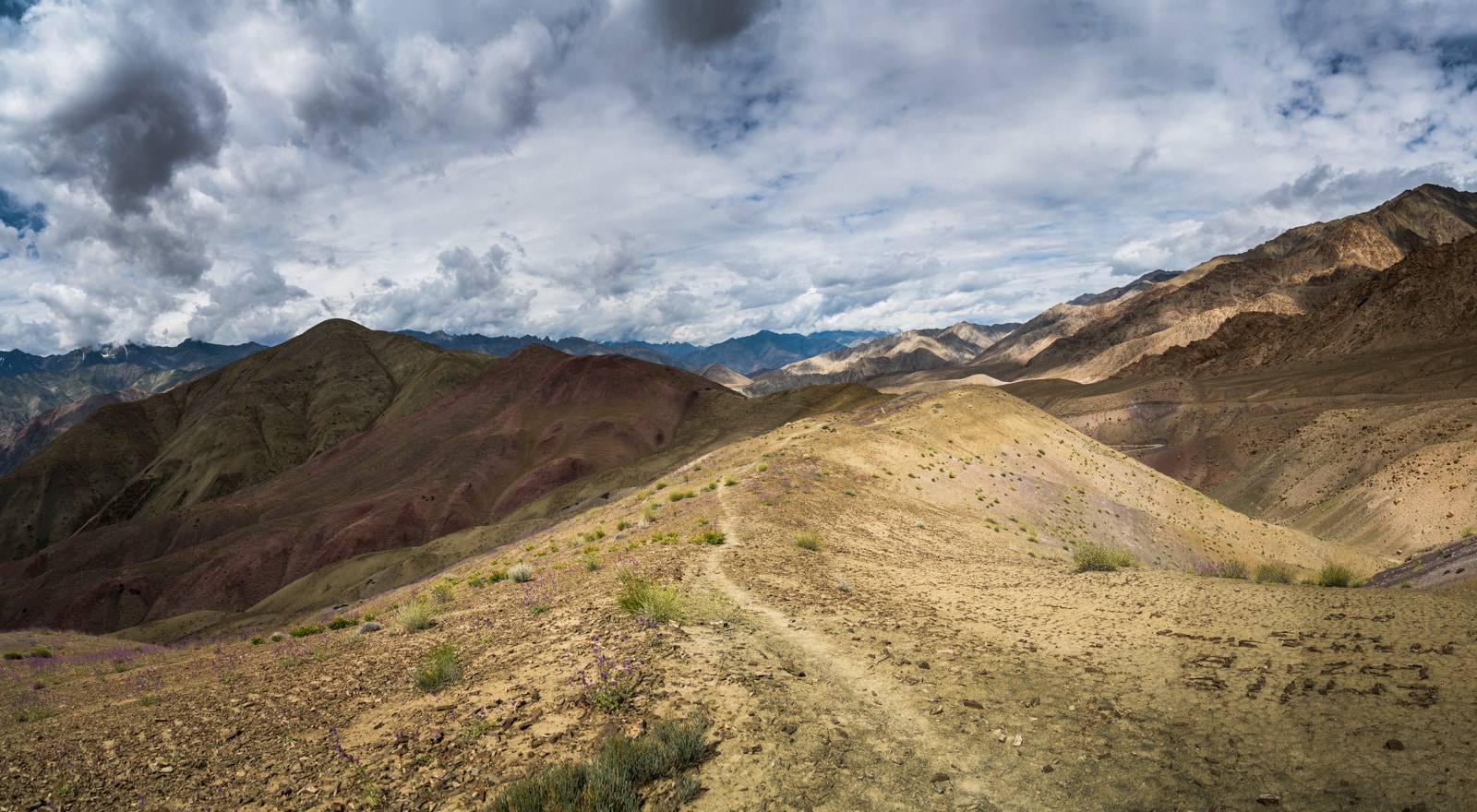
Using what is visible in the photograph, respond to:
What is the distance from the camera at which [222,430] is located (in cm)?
12050

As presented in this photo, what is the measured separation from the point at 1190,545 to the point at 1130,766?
105ft

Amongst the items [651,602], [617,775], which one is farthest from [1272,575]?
[617,775]

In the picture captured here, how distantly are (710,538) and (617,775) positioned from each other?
11.4 meters

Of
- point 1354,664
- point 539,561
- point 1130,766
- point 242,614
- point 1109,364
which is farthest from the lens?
point 1109,364

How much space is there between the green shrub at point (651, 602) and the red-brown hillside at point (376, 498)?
203 feet

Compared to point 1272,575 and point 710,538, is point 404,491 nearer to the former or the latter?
point 710,538

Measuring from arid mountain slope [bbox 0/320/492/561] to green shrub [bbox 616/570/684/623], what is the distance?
12605 centimetres

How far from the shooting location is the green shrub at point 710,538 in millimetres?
17156

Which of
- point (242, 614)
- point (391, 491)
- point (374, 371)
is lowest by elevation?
point (242, 614)

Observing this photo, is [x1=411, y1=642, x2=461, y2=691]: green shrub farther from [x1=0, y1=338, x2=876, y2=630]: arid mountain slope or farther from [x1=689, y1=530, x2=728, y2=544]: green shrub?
[x1=0, y1=338, x2=876, y2=630]: arid mountain slope

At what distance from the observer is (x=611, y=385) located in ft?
328

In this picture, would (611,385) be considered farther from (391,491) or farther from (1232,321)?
(1232,321)

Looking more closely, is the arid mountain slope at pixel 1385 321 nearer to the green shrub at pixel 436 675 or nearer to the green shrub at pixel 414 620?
the green shrub at pixel 414 620

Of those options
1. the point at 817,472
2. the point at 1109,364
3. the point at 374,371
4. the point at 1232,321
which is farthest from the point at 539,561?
the point at 1109,364
